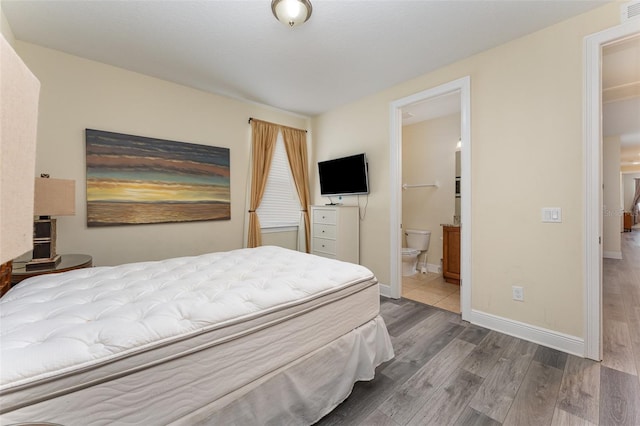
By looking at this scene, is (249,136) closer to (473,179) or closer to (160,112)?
(160,112)

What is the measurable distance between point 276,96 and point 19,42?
2379 millimetres

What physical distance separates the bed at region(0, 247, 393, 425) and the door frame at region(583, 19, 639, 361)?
5.20ft

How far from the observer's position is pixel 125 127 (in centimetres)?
285

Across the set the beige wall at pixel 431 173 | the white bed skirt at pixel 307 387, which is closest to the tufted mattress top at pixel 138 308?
the white bed skirt at pixel 307 387

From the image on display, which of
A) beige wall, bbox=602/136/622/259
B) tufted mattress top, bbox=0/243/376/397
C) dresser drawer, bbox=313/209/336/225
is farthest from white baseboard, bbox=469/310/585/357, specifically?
beige wall, bbox=602/136/622/259

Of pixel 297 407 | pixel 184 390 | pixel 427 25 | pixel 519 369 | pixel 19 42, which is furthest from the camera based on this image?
pixel 19 42

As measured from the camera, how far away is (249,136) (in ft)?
12.4

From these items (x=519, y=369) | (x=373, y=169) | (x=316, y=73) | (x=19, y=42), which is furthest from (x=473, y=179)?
(x=19, y=42)

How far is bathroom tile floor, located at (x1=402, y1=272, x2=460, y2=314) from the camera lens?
123 inches

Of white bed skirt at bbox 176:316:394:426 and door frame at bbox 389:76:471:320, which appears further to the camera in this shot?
door frame at bbox 389:76:471:320

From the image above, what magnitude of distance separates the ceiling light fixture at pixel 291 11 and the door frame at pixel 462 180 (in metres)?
1.58

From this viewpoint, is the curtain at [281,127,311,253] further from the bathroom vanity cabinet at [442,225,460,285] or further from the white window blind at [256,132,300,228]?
the bathroom vanity cabinet at [442,225,460,285]

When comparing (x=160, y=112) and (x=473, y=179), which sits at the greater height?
(x=160, y=112)

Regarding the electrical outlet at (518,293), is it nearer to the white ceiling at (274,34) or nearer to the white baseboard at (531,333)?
the white baseboard at (531,333)
